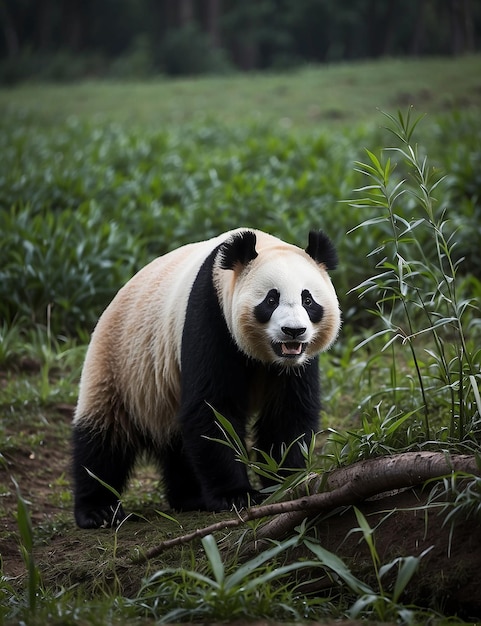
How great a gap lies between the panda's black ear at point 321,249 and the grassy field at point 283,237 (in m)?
0.28

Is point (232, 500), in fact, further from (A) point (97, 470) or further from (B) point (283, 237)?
(B) point (283, 237)

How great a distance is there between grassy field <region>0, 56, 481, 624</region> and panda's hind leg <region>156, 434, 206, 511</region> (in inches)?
6.2

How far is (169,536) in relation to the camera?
11.7ft

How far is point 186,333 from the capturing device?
3908 mm

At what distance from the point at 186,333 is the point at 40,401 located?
202 cm

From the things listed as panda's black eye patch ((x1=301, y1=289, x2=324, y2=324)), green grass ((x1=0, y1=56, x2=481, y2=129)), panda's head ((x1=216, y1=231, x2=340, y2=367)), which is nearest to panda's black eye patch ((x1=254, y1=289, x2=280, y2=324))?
panda's head ((x1=216, y1=231, x2=340, y2=367))

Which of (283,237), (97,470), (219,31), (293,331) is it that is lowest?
(97,470)

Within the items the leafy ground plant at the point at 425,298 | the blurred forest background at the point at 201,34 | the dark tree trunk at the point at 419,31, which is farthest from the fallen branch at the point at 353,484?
the dark tree trunk at the point at 419,31

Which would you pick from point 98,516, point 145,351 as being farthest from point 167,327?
point 98,516

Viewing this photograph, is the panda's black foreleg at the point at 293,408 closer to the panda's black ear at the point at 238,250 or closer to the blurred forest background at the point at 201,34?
the panda's black ear at the point at 238,250

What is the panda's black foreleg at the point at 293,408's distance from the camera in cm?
391

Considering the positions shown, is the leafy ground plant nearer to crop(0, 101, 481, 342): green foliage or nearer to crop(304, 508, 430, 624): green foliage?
crop(0, 101, 481, 342): green foliage

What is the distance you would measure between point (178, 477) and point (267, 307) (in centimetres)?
132

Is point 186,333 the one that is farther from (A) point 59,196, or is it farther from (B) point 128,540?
(A) point 59,196
